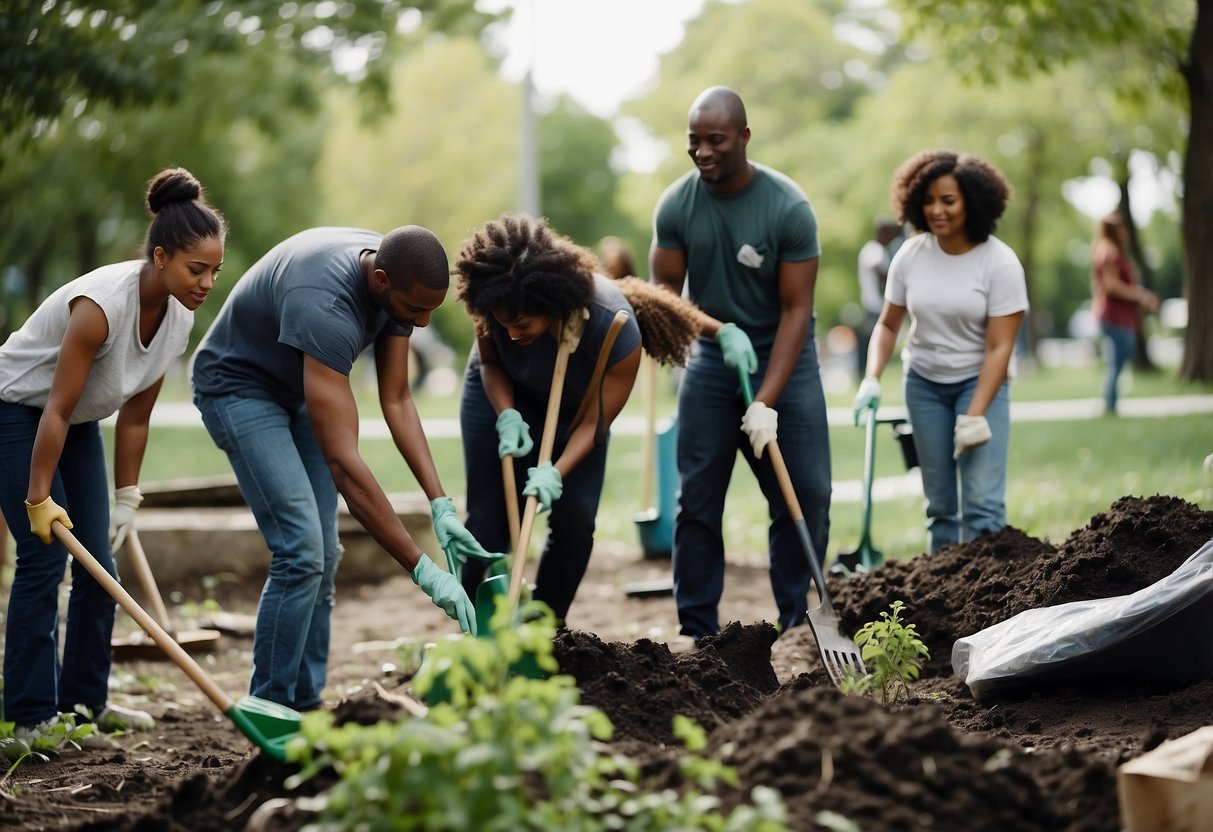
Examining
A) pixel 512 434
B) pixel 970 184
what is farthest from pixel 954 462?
pixel 512 434

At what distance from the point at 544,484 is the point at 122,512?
149 centimetres

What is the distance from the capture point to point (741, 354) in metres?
4.57

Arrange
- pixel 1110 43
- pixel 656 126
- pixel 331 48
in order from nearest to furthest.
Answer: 1. pixel 1110 43
2. pixel 331 48
3. pixel 656 126

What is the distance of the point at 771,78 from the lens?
98.8 feet

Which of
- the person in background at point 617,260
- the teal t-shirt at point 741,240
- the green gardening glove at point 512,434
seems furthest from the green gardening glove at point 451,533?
the person in background at point 617,260

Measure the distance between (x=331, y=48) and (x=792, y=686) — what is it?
435 inches

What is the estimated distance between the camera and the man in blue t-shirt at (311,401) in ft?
12.0

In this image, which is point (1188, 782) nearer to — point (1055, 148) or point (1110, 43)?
point (1110, 43)

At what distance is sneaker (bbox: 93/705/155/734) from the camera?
4324mm

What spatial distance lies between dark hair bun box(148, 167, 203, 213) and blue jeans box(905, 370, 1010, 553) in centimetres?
293

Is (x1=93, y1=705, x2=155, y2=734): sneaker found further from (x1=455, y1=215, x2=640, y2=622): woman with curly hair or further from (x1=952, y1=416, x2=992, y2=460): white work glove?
(x1=952, y1=416, x2=992, y2=460): white work glove

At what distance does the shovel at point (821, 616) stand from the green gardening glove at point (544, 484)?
0.89 m

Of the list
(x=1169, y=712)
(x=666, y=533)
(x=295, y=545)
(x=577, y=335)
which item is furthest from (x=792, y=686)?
(x=666, y=533)

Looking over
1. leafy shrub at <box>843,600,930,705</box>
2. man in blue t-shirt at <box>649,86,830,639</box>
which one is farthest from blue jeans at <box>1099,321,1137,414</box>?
leafy shrub at <box>843,600,930,705</box>
